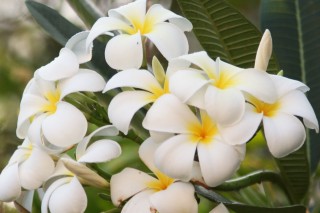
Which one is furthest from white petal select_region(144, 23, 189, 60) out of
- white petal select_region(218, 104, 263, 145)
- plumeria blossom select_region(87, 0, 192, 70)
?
white petal select_region(218, 104, 263, 145)

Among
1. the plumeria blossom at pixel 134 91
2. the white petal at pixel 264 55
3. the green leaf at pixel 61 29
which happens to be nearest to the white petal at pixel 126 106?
the plumeria blossom at pixel 134 91

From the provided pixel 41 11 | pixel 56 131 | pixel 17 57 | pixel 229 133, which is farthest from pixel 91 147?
pixel 17 57

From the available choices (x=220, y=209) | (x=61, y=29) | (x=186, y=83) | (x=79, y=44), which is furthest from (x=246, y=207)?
(x=61, y=29)

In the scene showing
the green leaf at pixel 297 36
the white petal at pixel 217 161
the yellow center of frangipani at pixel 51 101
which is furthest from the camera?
the green leaf at pixel 297 36

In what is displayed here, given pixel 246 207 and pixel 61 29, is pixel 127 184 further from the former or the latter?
pixel 61 29

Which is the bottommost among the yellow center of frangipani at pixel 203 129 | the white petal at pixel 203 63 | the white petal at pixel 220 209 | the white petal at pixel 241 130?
the white petal at pixel 220 209

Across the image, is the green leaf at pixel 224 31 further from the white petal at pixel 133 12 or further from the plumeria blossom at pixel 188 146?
the plumeria blossom at pixel 188 146
